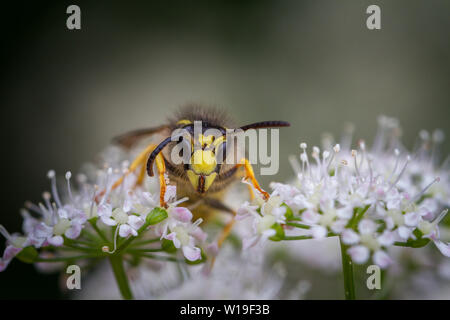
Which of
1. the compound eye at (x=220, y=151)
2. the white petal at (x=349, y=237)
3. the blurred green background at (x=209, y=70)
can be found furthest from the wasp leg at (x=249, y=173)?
the blurred green background at (x=209, y=70)

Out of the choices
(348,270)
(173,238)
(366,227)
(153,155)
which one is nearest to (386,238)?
(366,227)

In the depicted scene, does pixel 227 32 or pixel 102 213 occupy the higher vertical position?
pixel 227 32

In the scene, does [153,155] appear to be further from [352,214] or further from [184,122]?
[352,214]

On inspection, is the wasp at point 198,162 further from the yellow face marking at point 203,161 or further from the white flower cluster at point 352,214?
the white flower cluster at point 352,214

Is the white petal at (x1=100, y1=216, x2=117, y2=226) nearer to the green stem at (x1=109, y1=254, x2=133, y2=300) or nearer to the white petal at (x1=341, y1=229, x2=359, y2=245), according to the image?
the green stem at (x1=109, y1=254, x2=133, y2=300)
